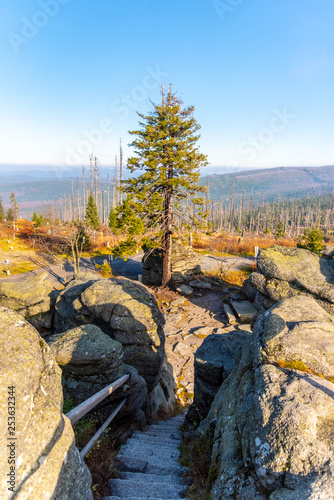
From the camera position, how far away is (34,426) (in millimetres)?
→ 2133

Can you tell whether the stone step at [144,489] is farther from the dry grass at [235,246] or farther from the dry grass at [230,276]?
the dry grass at [235,246]

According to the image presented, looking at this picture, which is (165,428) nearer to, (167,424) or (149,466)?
(167,424)

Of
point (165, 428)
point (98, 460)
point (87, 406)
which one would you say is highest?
point (87, 406)

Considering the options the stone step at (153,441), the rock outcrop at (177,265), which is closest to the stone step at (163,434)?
the stone step at (153,441)

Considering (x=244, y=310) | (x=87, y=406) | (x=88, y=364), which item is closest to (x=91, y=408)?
(x=87, y=406)

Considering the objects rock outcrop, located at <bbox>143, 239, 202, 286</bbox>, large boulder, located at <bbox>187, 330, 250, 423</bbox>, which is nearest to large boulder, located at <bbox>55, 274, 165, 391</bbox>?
large boulder, located at <bbox>187, 330, 250, 423</bbox>

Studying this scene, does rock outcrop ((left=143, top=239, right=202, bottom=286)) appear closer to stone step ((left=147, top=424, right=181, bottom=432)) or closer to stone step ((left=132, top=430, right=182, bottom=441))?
stone step ((left=147, top=424, right=181, bottom=432))

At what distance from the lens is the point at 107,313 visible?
8.32 m

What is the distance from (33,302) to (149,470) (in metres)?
7.30

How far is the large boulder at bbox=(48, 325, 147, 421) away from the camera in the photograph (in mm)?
5118

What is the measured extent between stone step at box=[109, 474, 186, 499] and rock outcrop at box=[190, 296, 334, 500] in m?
0.65

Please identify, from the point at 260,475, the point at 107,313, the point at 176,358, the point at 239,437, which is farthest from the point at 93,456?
the point at 176,358

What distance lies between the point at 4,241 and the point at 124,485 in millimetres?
40920

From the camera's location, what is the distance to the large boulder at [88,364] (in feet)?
16.8
